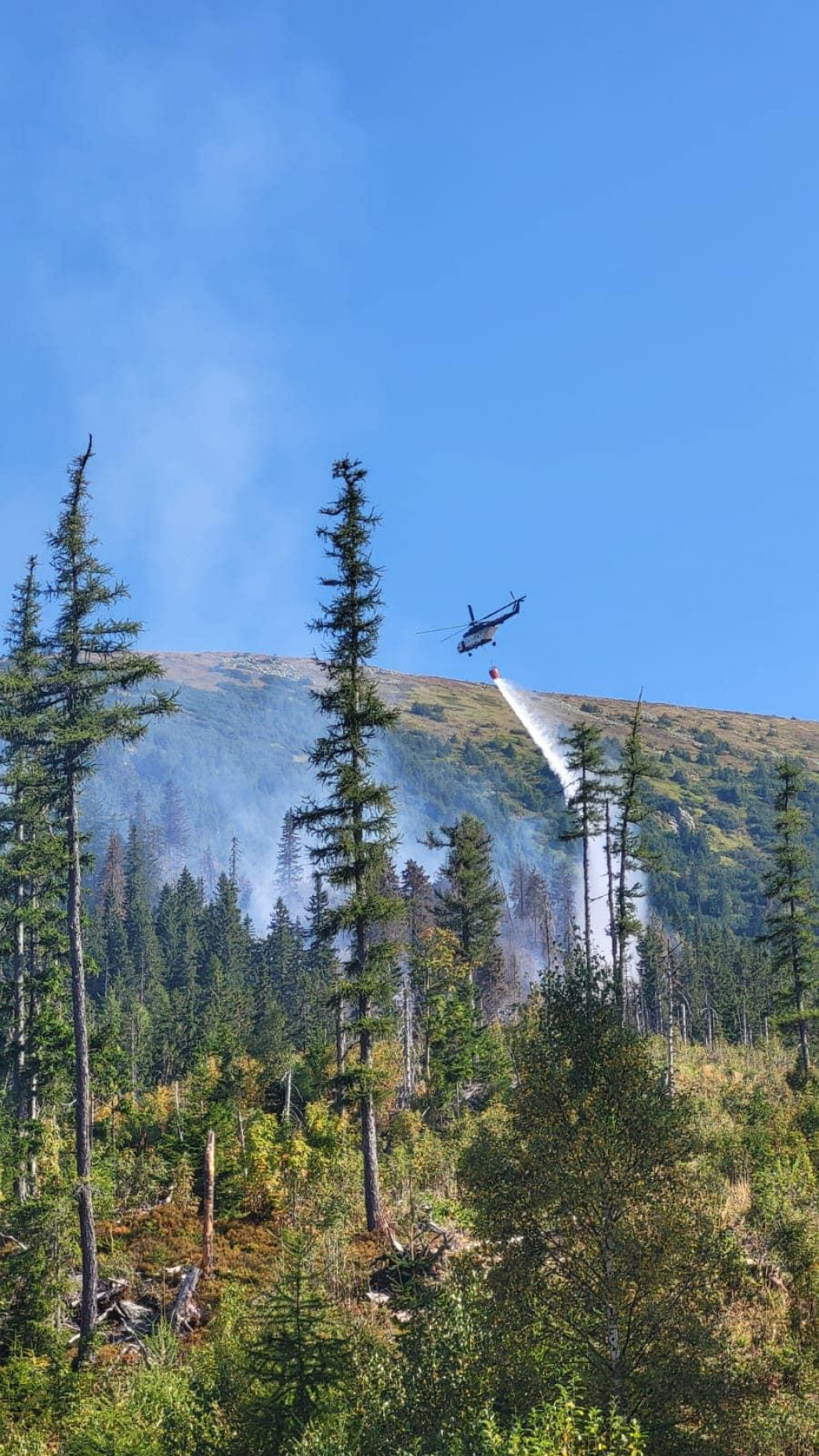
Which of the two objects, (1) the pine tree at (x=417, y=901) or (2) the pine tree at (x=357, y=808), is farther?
(1) the pine tree at (x=417, y=901)

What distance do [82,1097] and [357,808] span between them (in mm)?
10016

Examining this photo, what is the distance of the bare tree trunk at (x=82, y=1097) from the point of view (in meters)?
21.3

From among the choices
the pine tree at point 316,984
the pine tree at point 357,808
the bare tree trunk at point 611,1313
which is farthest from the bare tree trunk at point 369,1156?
the pine tree at point 316,984

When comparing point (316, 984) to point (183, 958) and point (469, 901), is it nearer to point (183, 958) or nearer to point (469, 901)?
point (183, 958)

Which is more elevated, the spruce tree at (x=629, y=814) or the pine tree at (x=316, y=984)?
the spruce tree at (x=629, y=814)

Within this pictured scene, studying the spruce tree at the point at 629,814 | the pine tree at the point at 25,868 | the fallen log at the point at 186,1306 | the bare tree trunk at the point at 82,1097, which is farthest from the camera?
the spruce tree at the point at 629,814

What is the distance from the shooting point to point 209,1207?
1045 inches

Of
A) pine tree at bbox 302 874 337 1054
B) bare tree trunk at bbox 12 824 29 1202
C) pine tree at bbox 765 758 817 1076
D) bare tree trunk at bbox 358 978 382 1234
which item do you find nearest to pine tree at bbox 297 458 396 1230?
bare tree trunk at bbox 358 978 382 1234

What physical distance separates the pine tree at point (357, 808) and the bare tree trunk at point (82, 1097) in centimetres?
628

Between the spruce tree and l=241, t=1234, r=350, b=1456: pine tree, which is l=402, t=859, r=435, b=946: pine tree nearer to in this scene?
Result: the spruce tree

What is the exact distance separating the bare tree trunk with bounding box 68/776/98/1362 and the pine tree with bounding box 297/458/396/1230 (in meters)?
6.28

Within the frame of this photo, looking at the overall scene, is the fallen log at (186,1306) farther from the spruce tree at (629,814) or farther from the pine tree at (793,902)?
the pine tree at (793,902)

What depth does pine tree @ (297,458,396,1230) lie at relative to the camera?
2692 centimetres

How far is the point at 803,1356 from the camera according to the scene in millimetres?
17797
